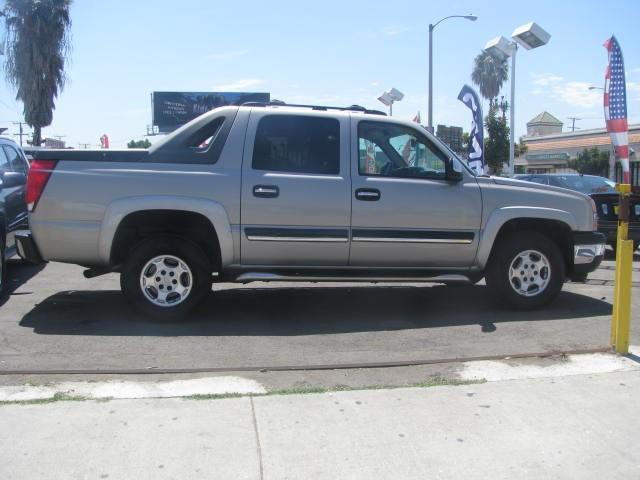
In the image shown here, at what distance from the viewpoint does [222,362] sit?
16.7 feet

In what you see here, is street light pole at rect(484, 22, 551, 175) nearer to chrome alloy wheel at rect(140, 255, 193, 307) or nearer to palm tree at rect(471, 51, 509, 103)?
chrome alloy wheel at rect(140, 255, 193, 307)

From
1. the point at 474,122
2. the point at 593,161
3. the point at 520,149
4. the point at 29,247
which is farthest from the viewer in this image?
the point at 520,149

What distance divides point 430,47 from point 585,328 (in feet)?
72.5

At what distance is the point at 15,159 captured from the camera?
903 centimetres

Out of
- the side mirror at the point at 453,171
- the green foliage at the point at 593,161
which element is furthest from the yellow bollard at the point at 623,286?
the green foliage at the point at 593,161

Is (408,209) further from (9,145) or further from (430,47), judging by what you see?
(430,47)

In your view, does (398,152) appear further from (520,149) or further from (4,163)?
(520,149)

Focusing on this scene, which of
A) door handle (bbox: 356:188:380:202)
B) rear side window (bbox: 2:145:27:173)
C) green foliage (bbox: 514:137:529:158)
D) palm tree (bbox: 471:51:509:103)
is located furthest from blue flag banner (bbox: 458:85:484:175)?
palm tree (bbox: 471:51:509:103)

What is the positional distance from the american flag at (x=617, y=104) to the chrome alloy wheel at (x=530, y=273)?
1314mm

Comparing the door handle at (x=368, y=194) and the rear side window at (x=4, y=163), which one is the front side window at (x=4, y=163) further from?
the door handle at (x=368, y=194)

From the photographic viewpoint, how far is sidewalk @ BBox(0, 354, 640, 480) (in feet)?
11.2

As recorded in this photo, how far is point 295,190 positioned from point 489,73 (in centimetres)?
5149

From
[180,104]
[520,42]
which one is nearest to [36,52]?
[180,104]

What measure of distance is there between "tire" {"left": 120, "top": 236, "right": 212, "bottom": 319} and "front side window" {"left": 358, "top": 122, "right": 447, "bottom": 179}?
6.34 ft
